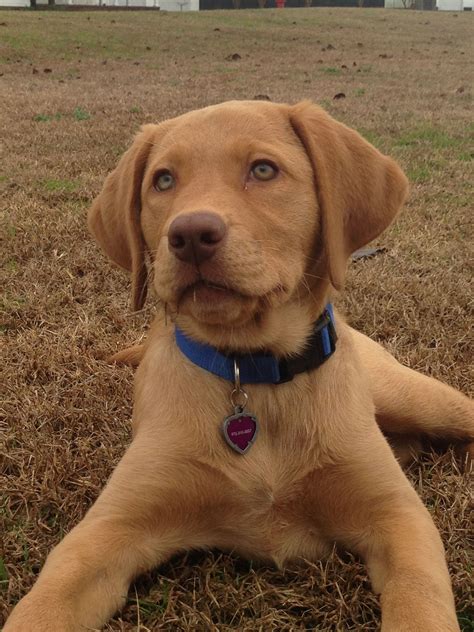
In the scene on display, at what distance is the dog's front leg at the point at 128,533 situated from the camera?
224 cm

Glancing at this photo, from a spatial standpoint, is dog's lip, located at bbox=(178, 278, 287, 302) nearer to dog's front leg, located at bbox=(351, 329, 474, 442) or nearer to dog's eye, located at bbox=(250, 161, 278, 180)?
dog's eye, located at bbox=(250, 161, 278, 180)

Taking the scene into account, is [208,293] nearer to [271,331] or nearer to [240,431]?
[271,331]

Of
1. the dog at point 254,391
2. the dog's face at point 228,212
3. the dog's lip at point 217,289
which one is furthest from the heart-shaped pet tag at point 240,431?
the dog's lip at point 217,289

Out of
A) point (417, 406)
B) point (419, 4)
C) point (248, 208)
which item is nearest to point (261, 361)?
point (248, 208)

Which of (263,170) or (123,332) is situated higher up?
(263,170)

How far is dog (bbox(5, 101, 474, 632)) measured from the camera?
2.23 m

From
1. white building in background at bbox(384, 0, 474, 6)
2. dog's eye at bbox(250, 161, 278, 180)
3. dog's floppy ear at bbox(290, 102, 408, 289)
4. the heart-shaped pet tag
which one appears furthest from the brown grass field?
Result: white building in background at bbox(384, 0, 474, 6)

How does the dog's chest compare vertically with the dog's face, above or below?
below

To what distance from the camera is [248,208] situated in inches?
92.7

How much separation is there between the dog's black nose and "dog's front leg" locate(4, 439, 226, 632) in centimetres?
74

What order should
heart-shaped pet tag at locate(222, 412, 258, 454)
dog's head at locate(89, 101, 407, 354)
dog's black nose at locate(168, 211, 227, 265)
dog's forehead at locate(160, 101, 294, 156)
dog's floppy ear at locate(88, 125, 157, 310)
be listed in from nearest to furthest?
1. dog's black nose at locate(168, 211, 227, 265)
2. dog's head at locate(89, 101, 407, 354)
3. heart-shaped pet tag at locate(222, 412, 258, 454)
4. dog's forehead at locate(160, 101, 294, 156)
5. dog's floppy ear at locate(88, 125, 157, 310)

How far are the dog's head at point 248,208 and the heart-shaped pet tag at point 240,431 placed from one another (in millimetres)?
302

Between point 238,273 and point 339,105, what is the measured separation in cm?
1213

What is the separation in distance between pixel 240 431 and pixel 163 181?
938 mm
